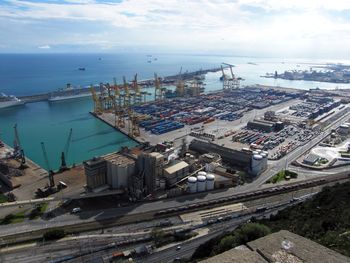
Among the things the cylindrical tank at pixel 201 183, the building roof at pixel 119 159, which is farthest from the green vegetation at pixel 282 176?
the building roof at pixel 119 159

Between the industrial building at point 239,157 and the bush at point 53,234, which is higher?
the industrial building at point 239,157

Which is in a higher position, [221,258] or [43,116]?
[221,258]

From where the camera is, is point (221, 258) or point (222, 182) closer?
point (221, 258)

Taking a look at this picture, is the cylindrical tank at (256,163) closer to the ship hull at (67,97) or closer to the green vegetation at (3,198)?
the green vegetation at (3,198)

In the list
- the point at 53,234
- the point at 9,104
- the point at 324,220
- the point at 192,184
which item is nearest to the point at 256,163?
the point at 192,184

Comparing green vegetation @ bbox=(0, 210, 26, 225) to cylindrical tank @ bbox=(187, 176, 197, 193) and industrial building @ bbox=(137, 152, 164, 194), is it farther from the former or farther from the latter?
cylindrical tank @ bbox=(187, 176, 197, 193)

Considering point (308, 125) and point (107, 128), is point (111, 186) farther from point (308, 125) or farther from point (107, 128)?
point (308, 125)

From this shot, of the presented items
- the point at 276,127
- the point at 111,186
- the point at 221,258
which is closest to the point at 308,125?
the point at 276,127
